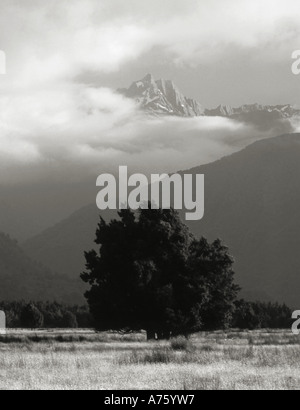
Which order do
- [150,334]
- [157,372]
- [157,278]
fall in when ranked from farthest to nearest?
[150,334] < [157,278] < [157,372]

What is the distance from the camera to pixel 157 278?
2280 inches

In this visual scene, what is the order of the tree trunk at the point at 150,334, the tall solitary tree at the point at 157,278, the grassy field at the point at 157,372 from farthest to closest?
the tree trunk at the point at 150,334 → the tall solitary tree at the point at 157,278 → the grassy field at the point at 157,372

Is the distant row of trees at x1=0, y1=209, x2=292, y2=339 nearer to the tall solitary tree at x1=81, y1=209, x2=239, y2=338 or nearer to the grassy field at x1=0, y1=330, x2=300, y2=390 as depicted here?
the tall solitary tree at x1=81, y1=209, x2=239, y2=338

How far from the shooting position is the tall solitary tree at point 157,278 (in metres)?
56.8

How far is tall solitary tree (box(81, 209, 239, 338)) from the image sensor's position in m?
56.8

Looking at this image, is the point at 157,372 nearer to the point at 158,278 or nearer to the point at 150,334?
the point at 158,278

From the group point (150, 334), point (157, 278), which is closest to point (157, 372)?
point (157, 278)

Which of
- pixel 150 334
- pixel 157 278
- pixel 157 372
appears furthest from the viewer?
pixel 150 334

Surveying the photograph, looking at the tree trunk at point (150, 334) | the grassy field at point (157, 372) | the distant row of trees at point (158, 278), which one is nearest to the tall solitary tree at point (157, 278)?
the distant row of trees at point (158, 278)

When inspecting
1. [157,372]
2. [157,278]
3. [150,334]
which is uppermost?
[157,278]

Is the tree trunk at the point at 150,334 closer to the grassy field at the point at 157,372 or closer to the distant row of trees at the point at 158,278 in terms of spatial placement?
the distant row of trees at the point at 158,278

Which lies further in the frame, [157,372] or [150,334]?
[150,334]
